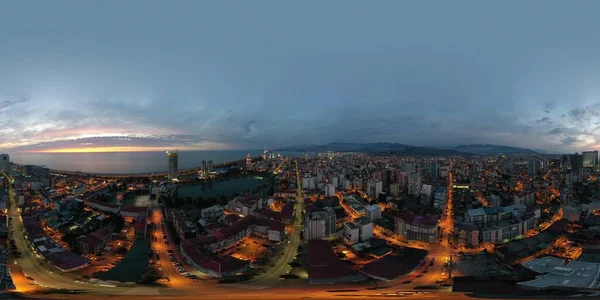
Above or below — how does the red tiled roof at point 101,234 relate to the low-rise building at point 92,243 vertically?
above

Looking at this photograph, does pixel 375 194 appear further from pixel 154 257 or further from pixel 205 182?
pixel 205 182

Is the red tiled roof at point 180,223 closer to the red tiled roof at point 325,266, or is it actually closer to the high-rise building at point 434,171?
the red tiled roof at point 325,266

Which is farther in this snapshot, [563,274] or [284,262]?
[284,262]

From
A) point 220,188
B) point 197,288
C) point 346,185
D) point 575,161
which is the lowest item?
point 220,188

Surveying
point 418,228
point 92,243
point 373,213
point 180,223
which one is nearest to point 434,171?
point 373,213

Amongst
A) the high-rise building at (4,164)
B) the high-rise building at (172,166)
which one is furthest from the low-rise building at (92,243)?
the high-rise building at (4,164)

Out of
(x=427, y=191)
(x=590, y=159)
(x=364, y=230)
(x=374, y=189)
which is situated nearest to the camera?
(x=364, y=230)

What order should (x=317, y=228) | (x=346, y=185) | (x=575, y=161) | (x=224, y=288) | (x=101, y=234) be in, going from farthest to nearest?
1. (x=575, y=161)
2. (x=346, y=185)
3. (x=317, y=228)
4. (x=101, y=234)
5. (x=224, y=288)

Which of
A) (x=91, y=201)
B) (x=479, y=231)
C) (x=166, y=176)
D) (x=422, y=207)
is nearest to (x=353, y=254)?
(x=479, y=231)

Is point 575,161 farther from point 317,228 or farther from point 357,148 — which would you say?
point 357,148
